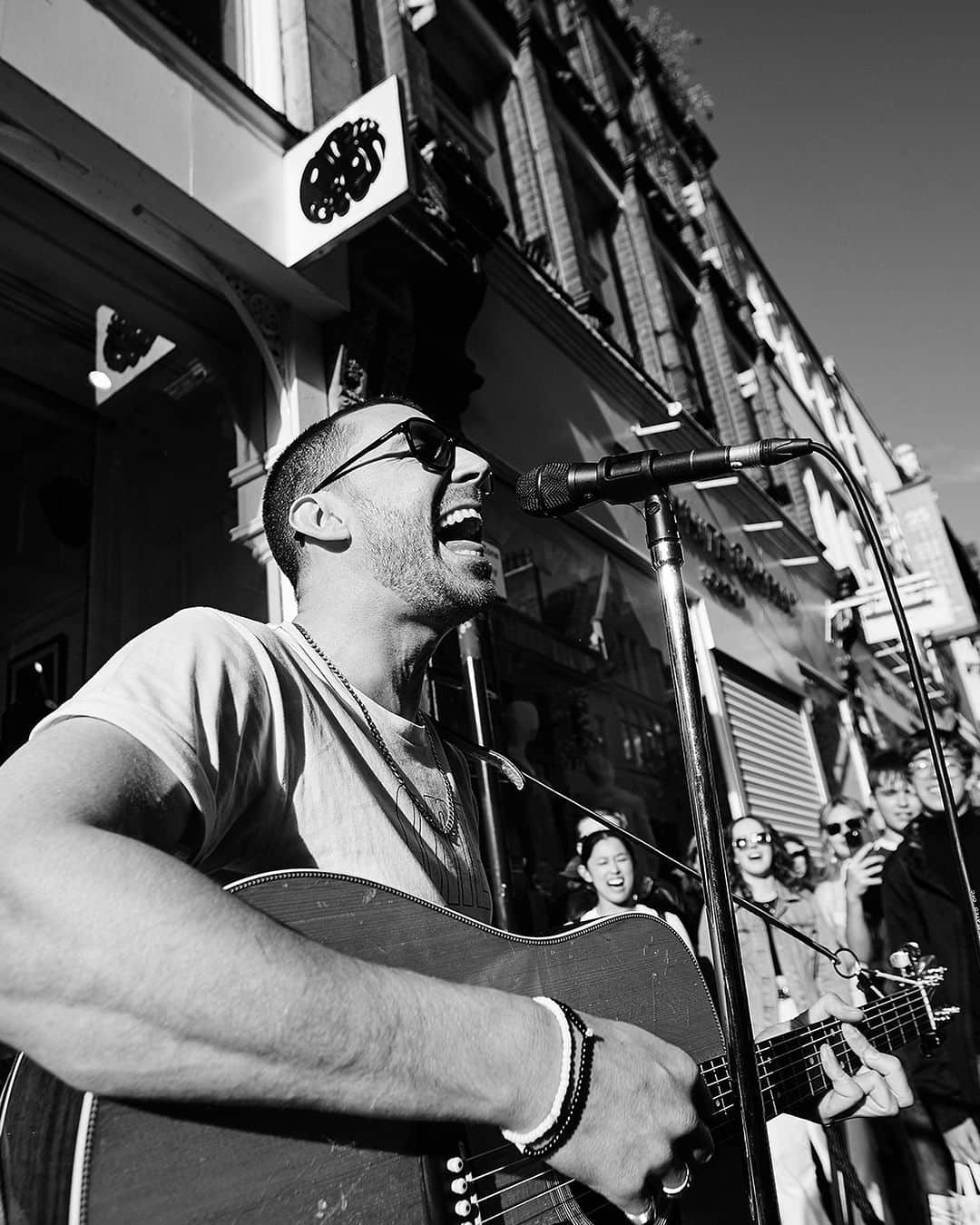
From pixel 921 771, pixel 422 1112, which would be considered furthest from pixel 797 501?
pixel 422 1112

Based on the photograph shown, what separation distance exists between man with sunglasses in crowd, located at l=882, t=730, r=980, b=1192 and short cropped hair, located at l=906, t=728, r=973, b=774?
49 cm

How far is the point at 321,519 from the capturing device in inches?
70.7

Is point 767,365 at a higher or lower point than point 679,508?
higher

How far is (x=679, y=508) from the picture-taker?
26.1 ft

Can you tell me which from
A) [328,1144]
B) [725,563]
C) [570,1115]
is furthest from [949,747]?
[725,563]

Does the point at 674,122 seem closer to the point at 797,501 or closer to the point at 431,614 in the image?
the point at 797,501

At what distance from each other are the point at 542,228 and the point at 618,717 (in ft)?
15.0

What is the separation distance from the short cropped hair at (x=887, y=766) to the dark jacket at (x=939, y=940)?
0.97 meters

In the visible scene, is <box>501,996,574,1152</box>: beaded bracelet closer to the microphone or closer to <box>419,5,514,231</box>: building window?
the microphone

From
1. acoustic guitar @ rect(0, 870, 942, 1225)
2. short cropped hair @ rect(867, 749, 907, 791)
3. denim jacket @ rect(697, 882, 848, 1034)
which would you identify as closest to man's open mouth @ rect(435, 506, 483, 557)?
acoustic guitar @ rect(0, 870, 942, 1225)

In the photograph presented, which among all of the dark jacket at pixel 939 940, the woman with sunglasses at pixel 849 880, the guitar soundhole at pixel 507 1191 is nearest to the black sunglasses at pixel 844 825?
the woman with sunglasses at pixel 849 880

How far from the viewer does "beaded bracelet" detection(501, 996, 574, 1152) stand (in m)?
0.88

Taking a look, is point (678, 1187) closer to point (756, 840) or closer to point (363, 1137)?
point (363, 1137)

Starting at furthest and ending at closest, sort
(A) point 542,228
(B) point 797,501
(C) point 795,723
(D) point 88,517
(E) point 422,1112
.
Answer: (B) point 797,501
(C) point 795,723
(A) point 542,228
(D) point 88,517
(E) point 422,1112
